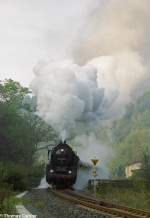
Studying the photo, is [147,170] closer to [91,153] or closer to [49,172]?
[49,172]

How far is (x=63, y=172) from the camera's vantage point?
1533 inches

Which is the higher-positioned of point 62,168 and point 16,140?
point 16,140

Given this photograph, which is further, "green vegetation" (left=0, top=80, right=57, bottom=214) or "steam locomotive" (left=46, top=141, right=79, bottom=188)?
"steam locomotive" (left=46, top=141, right=79, bottom=188)

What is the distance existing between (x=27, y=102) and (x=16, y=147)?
81.1ft

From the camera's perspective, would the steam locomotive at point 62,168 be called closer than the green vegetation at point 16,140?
No

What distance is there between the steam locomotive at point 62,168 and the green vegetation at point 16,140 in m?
2.43

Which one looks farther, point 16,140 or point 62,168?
point 16,140

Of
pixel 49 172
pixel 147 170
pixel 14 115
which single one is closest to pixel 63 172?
pixel 49 172

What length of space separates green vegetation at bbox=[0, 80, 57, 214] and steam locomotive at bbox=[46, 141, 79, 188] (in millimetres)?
2430

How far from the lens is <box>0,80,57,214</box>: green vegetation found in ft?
103

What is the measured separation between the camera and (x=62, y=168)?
39.1m

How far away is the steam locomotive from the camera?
38.8m

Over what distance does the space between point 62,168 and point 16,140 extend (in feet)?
52.0

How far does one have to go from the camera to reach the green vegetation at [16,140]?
1233 inches
